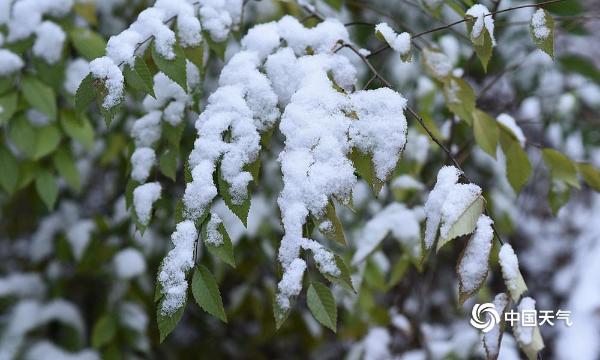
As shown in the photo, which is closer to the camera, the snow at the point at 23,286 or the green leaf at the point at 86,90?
the green leaf at the point at 86,90

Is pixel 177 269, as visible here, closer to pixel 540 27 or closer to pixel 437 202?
pixel 437 202

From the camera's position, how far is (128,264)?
5.32 ft

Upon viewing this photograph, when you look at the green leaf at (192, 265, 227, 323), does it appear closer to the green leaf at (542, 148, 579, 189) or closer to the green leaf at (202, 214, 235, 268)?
the green leaf at (202, 214, 235, 268)

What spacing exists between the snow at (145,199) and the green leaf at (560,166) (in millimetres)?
761

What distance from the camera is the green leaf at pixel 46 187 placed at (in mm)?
1365

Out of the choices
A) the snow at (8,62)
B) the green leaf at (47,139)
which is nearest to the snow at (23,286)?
the green leaf at (47,139)

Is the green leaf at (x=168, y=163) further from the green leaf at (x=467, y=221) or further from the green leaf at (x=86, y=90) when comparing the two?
the green leaf at (x=467, y=221)

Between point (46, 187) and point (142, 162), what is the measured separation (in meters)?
0.44

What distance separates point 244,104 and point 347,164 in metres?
0.19

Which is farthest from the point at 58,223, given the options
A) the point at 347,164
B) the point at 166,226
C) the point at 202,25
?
the point at 347,164

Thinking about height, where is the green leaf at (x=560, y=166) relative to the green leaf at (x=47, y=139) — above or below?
below

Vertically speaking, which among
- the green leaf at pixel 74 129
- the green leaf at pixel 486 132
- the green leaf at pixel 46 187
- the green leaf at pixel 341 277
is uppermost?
the green leaf at pixel 341 277

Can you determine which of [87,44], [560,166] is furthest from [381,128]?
[87,44]

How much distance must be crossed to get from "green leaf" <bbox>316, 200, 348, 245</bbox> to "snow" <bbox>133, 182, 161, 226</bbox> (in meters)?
0.32
